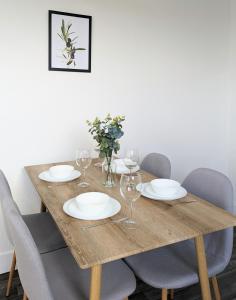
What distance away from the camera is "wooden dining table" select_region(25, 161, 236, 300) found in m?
0.97

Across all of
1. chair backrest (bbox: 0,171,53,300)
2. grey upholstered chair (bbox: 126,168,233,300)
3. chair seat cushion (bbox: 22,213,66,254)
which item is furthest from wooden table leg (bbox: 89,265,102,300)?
chair seat cushion (bbox: 22,213,66,254)

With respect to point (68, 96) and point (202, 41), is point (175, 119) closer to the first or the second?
point (202, 41)

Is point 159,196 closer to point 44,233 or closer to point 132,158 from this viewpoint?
point 132,158

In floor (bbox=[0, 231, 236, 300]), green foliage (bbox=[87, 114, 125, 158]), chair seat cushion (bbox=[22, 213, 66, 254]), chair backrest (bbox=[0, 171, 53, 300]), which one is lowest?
floor (bbox=[0, 231, 236, 300])

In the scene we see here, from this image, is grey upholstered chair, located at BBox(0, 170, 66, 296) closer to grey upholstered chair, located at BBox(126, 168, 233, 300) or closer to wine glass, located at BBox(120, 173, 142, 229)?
grey upholstered chair, located at BBox(126, 168, 233, 300)

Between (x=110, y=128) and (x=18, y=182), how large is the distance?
0.97m

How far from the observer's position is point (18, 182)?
208 centimetres

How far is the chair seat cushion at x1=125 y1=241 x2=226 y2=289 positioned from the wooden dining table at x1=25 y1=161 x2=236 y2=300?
11 cm

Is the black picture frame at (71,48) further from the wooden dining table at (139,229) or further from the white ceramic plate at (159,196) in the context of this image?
the white ceramic plate at (159,196)

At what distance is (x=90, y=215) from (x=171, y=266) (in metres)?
0.52

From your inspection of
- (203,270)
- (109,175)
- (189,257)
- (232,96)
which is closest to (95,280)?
(203,270)

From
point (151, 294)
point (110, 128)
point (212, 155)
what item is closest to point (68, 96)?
point (110, 128)

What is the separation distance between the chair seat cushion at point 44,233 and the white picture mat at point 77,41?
1.11 metres

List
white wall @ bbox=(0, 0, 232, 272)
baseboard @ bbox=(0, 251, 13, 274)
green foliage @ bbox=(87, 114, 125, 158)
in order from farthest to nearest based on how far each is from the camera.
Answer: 1. baseboard @ bbox=(0, 251, 13, 274)
2. white wall @ bbox=(0, 0, 232, 272)
3. green foliage @ bbox=(87, 114, 125, 158)
